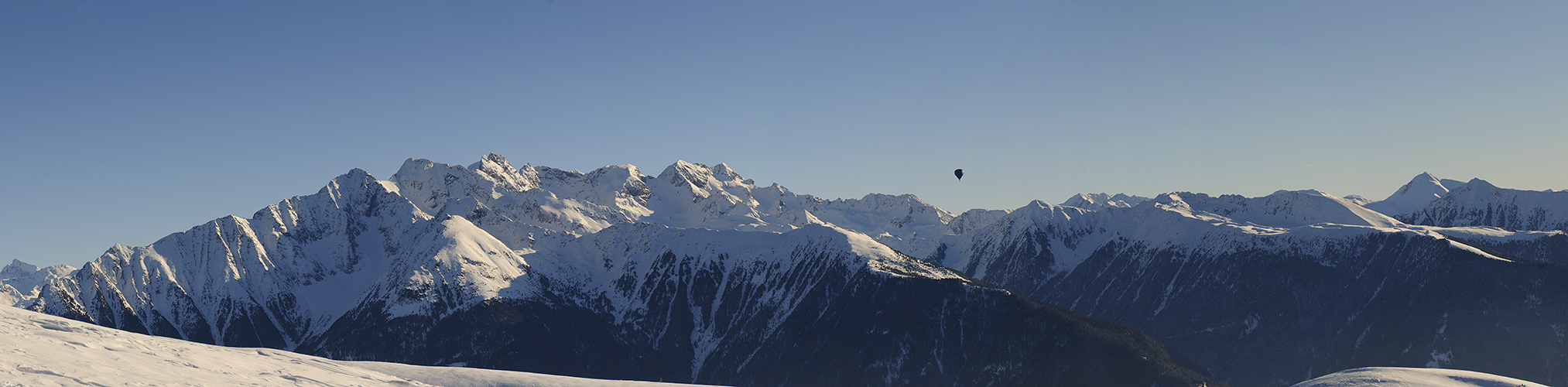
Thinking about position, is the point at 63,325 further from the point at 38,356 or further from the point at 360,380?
the point at 360,380

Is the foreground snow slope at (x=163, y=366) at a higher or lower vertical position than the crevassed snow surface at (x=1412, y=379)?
higher

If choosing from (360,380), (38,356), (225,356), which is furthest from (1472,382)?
(38,356)

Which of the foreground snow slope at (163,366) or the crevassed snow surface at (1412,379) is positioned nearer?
the foreground snow slope at (163,366)

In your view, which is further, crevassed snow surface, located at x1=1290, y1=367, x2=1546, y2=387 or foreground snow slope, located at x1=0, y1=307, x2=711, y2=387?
crevassed snow surface, located at x1=1290, y1=367, x2=1546, y2=387

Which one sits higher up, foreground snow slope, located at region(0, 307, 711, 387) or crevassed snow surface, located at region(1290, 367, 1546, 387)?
foreground snow slope, located at region(0, 307, 711, 387)

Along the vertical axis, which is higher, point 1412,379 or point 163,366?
point 163,366
